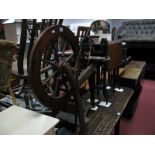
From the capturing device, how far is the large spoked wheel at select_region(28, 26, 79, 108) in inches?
47.2

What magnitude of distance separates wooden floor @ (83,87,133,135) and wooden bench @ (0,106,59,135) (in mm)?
505

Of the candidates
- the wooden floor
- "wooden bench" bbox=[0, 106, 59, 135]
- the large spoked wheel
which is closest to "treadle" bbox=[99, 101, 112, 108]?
the wooden floor

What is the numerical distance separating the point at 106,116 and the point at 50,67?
789 millimetres

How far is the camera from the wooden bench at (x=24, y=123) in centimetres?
107

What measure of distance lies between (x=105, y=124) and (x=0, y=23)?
223cm

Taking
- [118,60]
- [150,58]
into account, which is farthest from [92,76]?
[150,58]

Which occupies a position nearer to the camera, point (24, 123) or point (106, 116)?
point (24, 123)

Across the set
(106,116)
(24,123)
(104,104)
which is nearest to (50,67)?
(24,123)

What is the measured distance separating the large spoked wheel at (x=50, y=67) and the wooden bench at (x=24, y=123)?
0.54 ft

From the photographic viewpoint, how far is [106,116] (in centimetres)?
178

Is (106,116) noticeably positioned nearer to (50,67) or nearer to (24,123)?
(50,67)

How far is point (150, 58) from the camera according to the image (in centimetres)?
421

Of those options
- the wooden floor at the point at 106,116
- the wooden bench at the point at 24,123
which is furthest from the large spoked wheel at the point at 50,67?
the wooden floor at the point at 106,116
